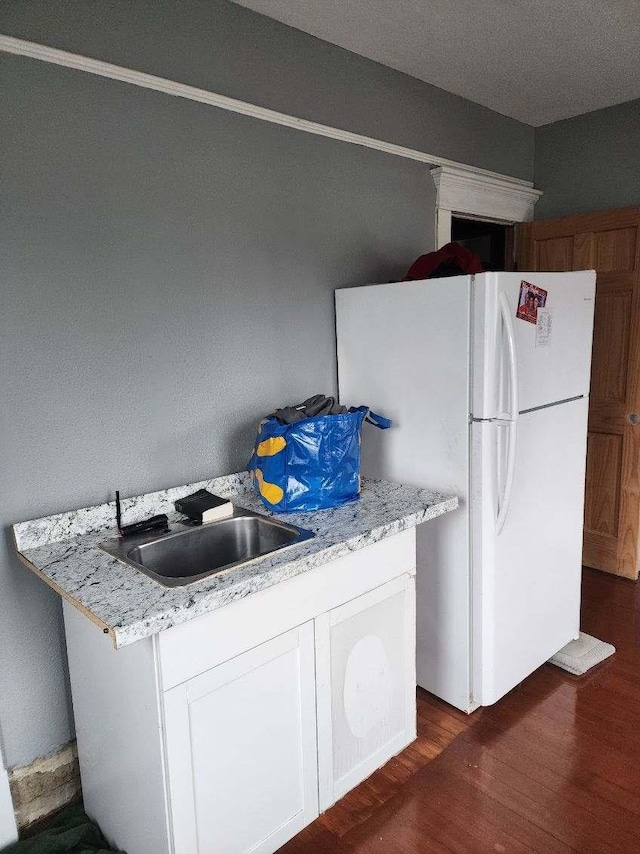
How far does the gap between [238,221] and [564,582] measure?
6.27ft

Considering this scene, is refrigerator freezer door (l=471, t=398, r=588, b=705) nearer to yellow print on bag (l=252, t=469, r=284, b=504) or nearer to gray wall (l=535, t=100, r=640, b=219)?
yellow print on bag (l=252, t=469, r=284, b=504)

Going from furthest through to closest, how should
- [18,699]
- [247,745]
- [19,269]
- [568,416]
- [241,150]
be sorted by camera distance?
[568,416], [241,150], [18,699], [19,269], [247,745]

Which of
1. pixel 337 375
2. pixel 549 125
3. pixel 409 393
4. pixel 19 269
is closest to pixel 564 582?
pixel 409 393

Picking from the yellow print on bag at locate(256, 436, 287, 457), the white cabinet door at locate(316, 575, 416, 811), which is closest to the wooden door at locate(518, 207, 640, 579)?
the white cabinet door at locate(316, 575, 416, 811)

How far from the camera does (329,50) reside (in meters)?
2.31

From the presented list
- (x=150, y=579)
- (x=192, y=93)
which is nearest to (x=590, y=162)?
(x=192, y=93)

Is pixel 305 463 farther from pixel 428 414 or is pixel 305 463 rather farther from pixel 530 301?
pixel 530 301

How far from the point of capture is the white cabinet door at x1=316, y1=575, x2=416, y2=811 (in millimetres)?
1672

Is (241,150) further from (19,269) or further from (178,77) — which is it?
(19,269)

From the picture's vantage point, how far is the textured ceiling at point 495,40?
6.84 feet

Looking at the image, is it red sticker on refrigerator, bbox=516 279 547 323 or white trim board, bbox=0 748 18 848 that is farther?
red sticker on refrigerator, bbox=516 279 547 323

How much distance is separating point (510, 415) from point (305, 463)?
2.32 ft

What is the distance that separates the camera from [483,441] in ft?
6.45

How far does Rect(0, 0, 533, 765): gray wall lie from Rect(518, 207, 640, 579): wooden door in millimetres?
1363
